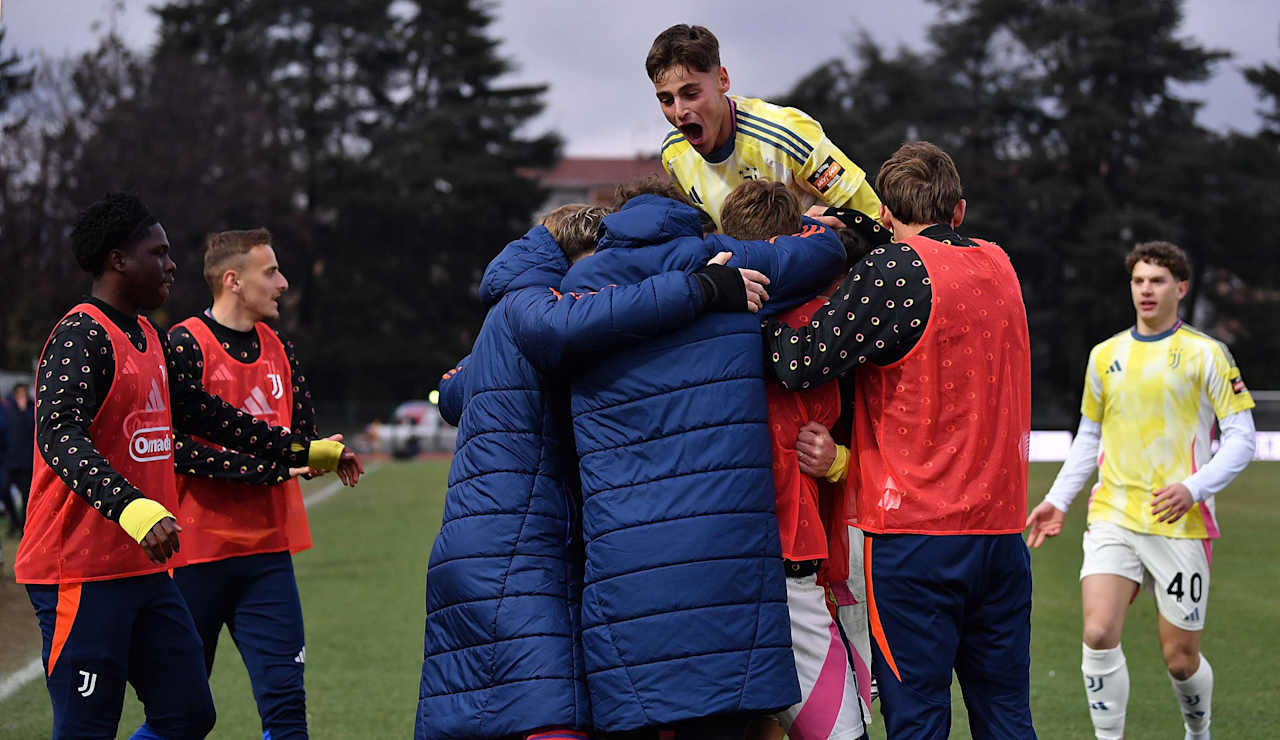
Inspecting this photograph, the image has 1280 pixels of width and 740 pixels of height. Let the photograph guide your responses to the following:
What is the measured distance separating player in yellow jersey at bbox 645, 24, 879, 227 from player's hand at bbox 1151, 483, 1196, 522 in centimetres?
245

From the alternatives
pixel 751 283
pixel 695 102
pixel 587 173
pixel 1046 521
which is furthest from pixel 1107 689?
pixel 587 173

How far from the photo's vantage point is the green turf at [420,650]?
8.03 m

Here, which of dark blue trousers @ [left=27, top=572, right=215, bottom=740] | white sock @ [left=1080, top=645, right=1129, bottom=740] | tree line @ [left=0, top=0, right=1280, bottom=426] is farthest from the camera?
tree line @ [left=0, top=0, right=1280, bottom=426]

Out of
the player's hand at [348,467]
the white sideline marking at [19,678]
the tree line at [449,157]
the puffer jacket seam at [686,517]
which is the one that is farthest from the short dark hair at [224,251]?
the tree line at [449,157]

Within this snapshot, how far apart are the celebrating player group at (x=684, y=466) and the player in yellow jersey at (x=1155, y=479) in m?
2.38

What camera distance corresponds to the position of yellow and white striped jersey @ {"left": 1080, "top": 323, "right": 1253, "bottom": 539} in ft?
23.2

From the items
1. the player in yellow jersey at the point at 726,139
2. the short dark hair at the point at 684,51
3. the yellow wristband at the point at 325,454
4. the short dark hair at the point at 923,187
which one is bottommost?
the yellow wristband at the point at 325,454

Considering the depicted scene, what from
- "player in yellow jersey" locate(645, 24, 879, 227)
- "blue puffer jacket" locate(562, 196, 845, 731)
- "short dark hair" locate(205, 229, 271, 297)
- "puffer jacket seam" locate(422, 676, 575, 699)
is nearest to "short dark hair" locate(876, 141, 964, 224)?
"player in yellow jersey" locate(645, 24, 879, 227)

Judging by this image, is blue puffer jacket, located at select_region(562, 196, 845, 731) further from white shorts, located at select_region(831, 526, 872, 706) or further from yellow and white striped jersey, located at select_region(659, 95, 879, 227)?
yellow and white striped jersey, located at select_region(659, 95, 879, 227)

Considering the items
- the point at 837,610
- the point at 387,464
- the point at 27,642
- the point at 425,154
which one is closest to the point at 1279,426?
the point at 387,464

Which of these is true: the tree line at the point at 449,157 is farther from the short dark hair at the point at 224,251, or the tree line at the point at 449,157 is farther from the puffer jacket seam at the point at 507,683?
the puffer jacket seam at the point at 507,683

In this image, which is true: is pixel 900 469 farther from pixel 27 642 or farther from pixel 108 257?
pixel 27 642

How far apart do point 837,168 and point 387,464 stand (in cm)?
3617

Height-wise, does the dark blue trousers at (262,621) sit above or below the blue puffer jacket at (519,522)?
below
